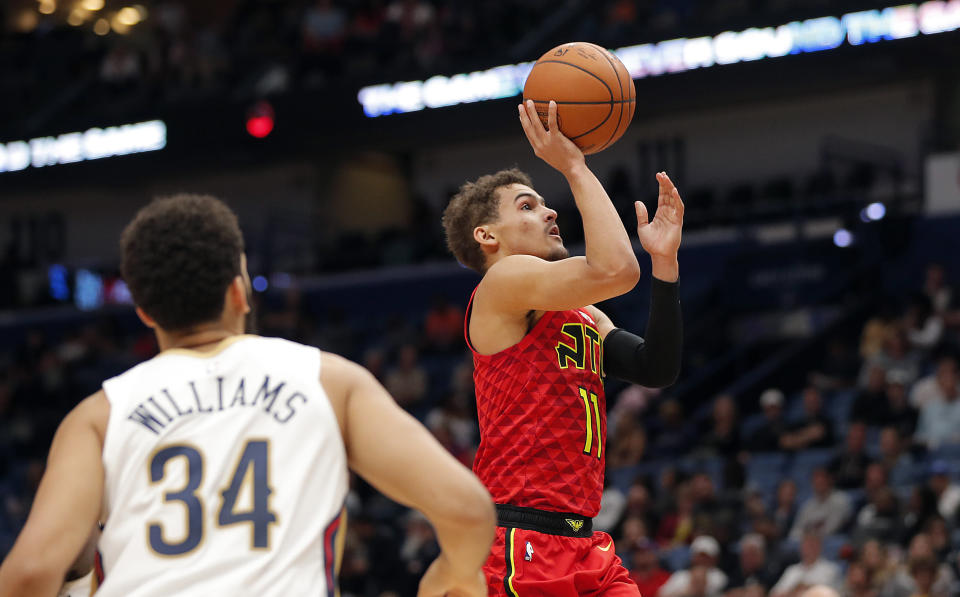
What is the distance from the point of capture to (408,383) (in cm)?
1616

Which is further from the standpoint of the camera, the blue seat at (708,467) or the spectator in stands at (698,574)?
the blue seat at (708,467)

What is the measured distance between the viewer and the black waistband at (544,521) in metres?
4.36

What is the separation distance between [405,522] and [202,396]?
35.9 feet

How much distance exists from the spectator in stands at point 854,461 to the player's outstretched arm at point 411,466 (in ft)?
29.4

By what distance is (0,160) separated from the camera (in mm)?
20797

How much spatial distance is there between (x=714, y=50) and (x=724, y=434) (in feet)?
19.1

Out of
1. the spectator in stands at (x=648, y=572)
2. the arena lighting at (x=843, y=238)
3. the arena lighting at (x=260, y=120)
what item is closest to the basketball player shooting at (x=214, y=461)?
the spectator in stands at (x=648, y=572)

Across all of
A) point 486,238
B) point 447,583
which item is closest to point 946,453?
point 486,238

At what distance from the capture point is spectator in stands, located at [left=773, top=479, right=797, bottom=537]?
10.9m

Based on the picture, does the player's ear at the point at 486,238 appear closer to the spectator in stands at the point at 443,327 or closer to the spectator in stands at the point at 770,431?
the spectator in stands at the point at 770,431

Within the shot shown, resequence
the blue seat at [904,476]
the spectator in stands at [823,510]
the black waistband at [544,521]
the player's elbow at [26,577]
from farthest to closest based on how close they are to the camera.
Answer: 1. the blue seat at [904,476]
2. the spectator in stands at [823,510]
3. the black waistband at [544,521]
4. the player's elbow at [26,577]

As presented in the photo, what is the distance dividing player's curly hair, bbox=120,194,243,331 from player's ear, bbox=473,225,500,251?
208cm

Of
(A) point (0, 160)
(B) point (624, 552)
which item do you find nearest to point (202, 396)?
(B) point (624, 552)

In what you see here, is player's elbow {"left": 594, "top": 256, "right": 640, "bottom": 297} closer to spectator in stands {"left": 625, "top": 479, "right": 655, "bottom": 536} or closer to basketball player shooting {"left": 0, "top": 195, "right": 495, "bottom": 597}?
basketball player shooting {"left": 0, "top": 195, "right": 495, "bottom": 597}
